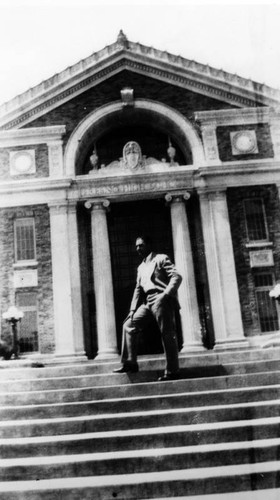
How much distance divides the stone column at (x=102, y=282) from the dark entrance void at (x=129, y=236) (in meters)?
0.77

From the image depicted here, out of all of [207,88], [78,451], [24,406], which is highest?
[207,88]

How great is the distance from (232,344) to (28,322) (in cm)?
734

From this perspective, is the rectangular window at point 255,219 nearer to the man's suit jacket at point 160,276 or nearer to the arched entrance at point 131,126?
the arched entrance at point 131,126

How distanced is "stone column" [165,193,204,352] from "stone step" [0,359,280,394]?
851 centimetres

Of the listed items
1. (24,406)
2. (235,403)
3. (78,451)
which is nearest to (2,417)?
(24,406)

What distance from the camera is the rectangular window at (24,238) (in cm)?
1897

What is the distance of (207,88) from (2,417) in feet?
50.8

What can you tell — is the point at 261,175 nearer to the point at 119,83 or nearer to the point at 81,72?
the point at 119,83

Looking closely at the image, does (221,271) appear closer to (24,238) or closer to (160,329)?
(24,238)

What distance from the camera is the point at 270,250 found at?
61.4 ft

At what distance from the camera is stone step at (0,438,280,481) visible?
20.5 feet

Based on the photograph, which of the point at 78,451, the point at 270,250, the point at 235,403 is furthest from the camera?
the point at 270,250

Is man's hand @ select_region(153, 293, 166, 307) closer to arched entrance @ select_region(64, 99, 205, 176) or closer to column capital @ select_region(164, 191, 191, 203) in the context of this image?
column capital @ select_region(164, 191, 191, 203)

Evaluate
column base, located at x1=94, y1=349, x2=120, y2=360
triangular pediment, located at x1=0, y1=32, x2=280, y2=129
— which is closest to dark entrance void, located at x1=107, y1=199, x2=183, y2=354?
column base, located at x1=94, y1=349, x2=120, y2=360
